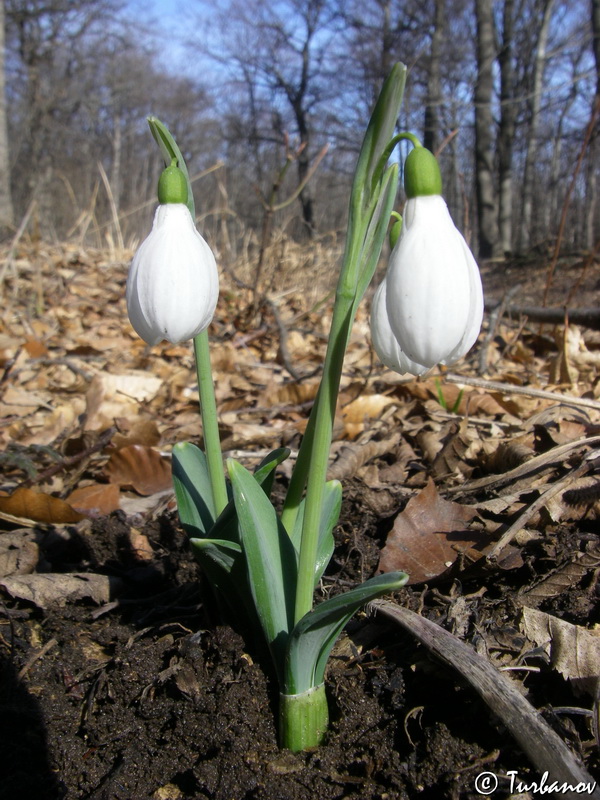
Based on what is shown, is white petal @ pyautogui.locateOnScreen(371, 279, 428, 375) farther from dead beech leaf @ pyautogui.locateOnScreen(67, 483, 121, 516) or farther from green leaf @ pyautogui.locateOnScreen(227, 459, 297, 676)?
dead beech leaf @ pyautogui.locateOnScreen(67, 483, 121, 516)

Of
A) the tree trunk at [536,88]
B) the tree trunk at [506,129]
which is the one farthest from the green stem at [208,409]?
the tree trunk at [506,129]

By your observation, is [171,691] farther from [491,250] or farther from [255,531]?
[491,250]

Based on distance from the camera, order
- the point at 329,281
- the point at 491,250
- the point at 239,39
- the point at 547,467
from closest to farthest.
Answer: the point at 547,467 → the point at 329,281 → the point at 491,250 → the point at 239,39

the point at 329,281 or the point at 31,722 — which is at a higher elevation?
the point at 329,281

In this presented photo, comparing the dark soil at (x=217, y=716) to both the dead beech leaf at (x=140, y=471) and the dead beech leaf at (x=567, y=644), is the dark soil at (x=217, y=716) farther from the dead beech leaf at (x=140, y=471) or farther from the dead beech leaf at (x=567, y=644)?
the dead beech leaf at (x=140, y=471)

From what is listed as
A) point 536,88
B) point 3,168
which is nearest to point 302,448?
point 3,168

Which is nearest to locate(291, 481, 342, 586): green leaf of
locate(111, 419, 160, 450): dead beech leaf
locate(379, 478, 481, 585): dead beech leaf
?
locate(379, 478, 481, 585): dead beech leaf

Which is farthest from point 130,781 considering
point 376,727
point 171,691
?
point 376,727

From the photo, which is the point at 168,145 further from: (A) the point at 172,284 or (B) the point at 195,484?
(B) the point at 195,484
